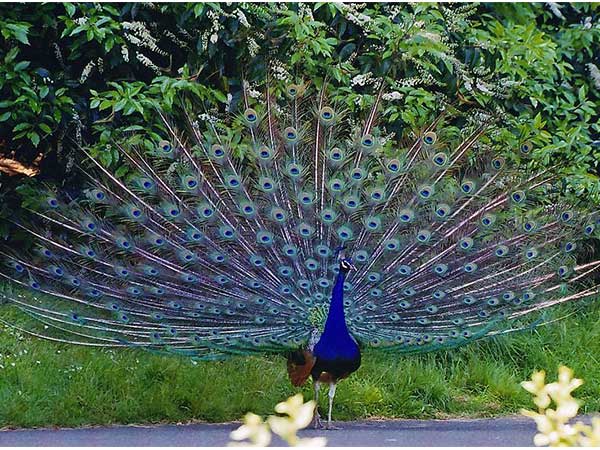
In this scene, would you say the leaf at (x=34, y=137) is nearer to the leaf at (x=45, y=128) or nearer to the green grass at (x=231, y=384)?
the leaf at (x=45, y=128)

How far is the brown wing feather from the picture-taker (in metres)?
5.63

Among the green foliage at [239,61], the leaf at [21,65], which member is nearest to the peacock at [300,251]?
the green foliage at [239,61]

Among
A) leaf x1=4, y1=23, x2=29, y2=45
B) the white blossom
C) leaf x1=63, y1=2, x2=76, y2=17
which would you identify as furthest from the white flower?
leaf x1=4, y1=23, x2=29, y2=45

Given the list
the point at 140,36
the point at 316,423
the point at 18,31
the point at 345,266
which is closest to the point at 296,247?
the point at 345,266

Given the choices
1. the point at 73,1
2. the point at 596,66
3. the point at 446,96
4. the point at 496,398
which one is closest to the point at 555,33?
the point at 596,66

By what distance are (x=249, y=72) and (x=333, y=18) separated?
65cm

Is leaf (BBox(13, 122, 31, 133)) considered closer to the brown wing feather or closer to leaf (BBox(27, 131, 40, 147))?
leaf (BBox(27, 131, 40, 147))

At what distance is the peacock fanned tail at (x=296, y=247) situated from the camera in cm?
570

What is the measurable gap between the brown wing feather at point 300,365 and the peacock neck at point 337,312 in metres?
0.18

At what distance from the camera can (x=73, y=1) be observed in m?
6.31

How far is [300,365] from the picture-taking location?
5.69m

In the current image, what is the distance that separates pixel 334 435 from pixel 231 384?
2.65 feet

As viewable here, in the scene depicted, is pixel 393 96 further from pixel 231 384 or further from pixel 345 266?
pixel 231 384

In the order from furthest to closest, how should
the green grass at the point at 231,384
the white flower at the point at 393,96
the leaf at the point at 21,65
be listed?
1. the white flower at the point at 393,96
2. the leaf at the point at 21,65
3. the green grass at the point at 231,384
